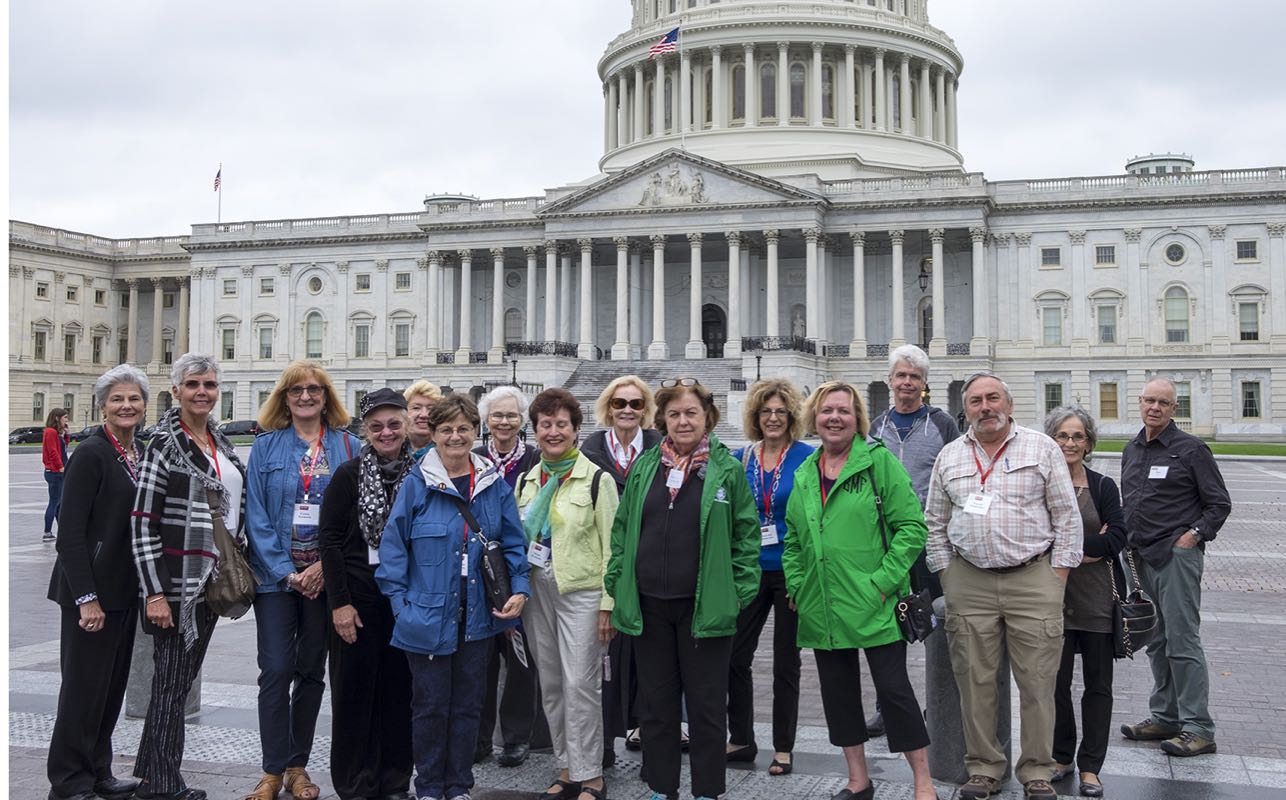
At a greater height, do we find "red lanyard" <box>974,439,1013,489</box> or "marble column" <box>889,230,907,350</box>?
"marble column" <box>889,230,907,350</box>

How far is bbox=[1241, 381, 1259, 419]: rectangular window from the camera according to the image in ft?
189

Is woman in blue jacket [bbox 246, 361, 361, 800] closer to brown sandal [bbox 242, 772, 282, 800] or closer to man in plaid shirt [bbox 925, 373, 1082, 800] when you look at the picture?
brown sandal [bbox 242, 772, 282, 800]

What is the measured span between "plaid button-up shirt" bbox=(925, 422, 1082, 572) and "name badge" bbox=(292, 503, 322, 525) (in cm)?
422

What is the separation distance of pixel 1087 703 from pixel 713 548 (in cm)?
283

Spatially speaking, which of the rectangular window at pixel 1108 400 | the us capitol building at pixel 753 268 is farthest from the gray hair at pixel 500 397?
the rectangular window at pixel 1108 400

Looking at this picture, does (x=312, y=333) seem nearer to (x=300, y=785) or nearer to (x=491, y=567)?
(x=300, y=785)

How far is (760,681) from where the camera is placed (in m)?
10.5

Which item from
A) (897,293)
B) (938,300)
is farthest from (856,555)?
(897,293)

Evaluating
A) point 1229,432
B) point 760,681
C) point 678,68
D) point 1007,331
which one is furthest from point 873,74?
point 760,681

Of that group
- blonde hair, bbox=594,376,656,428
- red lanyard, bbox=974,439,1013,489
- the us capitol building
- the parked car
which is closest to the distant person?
red lanyard, bbox=974,439,1013,489

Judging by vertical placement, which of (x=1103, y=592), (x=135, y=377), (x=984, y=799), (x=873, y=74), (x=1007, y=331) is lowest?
(x=984, y=799)

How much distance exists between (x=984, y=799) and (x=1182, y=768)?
1543 mm

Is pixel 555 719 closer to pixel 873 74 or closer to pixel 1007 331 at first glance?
pixel 1007 331

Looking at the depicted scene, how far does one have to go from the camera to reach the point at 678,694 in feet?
23.6
